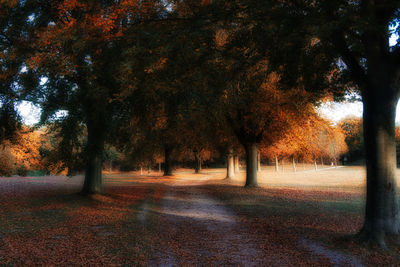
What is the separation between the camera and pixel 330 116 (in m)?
21.2

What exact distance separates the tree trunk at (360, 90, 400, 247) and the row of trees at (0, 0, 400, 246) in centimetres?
2

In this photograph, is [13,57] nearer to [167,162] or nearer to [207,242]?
[207,242]

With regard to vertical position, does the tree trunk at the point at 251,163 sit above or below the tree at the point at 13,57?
below

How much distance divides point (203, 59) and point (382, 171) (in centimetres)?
490

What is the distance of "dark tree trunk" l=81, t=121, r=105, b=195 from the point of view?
14.1m

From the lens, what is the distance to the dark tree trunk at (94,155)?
14102 mm

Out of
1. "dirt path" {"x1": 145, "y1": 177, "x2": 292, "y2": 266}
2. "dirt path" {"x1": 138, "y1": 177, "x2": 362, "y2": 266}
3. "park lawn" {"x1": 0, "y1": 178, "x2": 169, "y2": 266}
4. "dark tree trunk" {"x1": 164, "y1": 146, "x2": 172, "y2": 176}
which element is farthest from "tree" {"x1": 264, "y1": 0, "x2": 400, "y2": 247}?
"dark tree trunk" {"x1": 164, "y1": 146, "x2": 172, "y2": 176}

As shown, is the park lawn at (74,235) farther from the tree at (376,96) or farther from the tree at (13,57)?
the tree at (376,96)

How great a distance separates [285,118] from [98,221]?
12488 mm

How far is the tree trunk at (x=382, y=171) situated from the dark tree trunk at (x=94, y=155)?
11.0 m

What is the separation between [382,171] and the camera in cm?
670

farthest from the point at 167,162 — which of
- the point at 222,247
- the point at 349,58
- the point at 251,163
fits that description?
the point at 349,58

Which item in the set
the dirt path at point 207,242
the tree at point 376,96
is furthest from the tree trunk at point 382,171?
the dirt path at point 207,242

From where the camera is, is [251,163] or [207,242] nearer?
[207,242]
